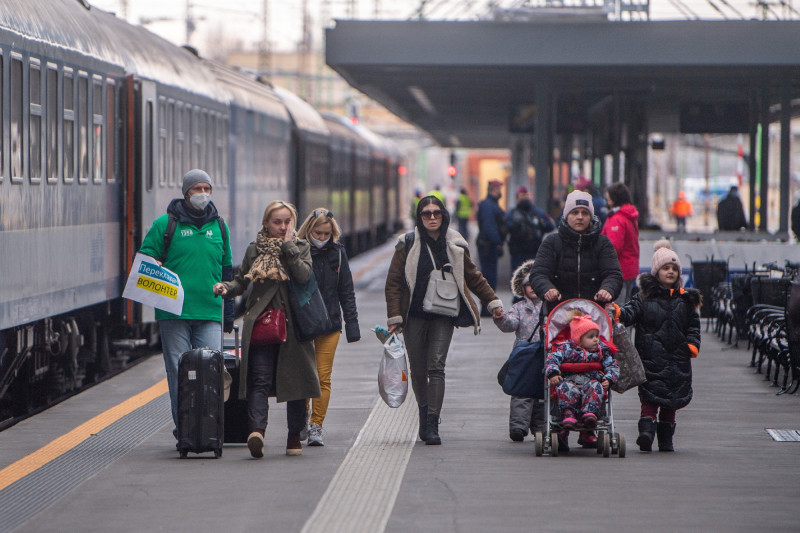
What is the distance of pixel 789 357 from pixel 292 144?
610 inches

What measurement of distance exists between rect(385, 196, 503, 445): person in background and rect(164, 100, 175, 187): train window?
6.08 metres

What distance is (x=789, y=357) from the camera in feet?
38.4

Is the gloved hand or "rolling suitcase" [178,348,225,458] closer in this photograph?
"rolling suitcase" [178,348,225,458]

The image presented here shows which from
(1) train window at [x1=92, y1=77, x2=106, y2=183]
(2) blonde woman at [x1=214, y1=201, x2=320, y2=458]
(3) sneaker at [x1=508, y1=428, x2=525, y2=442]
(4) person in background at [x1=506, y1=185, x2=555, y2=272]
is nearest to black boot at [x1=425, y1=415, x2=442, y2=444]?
(3) sneaker at [x1=508, y1=428, x2=525, y2=442]

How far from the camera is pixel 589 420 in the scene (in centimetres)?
844

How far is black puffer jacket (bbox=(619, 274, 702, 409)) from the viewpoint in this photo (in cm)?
880

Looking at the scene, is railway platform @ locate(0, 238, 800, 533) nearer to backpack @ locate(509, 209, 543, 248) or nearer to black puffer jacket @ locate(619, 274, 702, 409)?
black puffer jacket @ locate(619, 274, 702, 409)

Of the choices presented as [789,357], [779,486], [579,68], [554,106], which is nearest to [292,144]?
[554,106]

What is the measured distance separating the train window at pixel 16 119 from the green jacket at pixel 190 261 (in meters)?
1.42

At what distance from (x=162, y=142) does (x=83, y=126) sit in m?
2.70

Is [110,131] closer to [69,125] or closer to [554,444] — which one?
[69,125]

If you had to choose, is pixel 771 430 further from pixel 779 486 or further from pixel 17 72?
pixel 17 72

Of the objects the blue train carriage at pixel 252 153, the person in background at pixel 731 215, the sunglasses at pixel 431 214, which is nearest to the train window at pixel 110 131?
the sunglasses at pixel 431 214

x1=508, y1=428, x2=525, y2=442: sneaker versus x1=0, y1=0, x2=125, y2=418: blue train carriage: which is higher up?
x1=0, y1=0, x2=125, y2=418: blue train carriage
